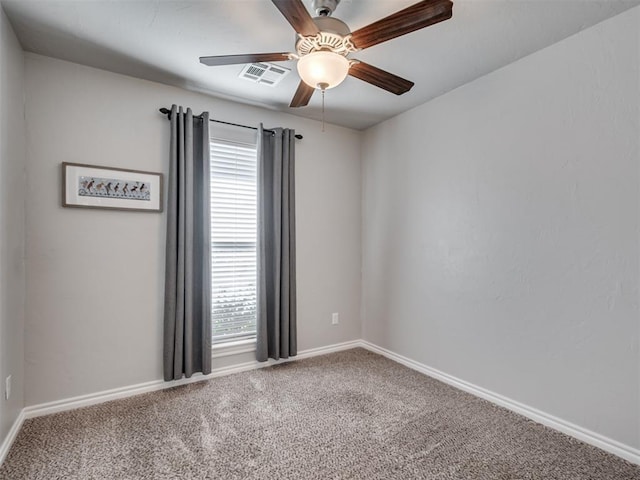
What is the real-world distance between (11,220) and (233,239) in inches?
59.0

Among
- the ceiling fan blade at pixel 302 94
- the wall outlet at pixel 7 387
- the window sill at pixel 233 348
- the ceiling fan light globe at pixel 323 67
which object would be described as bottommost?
the window sill at pixel 233 348

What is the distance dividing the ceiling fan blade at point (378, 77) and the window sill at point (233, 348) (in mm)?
2360

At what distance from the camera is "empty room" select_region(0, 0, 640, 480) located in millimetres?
1868

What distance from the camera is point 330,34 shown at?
1663 mm

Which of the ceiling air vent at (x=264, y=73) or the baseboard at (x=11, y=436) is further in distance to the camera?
the ceiling air vent at (x=264, y=73)

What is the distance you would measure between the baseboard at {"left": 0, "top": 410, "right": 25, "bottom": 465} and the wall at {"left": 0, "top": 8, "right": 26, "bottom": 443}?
4cm

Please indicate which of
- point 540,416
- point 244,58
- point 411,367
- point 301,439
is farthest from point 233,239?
point 540,416

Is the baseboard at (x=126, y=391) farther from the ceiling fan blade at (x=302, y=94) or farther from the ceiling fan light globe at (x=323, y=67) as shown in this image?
the ceiling fan light globe at (x=323, y=67)

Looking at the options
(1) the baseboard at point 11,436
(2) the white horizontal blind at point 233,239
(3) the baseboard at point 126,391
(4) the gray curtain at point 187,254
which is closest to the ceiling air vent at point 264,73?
(4) the gray curtain at point 187,254

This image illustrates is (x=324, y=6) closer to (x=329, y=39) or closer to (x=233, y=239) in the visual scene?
(x=329, y=39)

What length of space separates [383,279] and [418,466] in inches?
76.7

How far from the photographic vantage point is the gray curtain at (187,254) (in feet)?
8.79

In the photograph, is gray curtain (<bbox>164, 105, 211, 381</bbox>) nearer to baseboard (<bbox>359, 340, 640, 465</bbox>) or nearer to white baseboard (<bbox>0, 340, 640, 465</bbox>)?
white baseboard (<bbox>0, 340, 640, 465</bbox>)

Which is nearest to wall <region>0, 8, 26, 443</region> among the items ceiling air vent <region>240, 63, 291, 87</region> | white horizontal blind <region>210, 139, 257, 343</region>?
white horizontal blind <region>210, 139, 257, 343</region>
